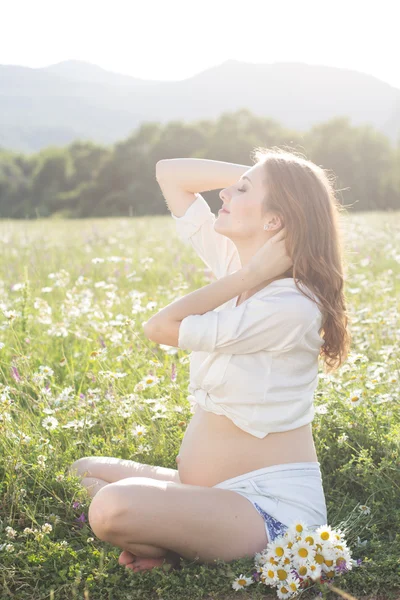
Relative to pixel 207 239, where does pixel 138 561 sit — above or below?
below

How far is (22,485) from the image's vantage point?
3.02 m

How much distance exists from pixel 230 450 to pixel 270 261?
0.75 meters

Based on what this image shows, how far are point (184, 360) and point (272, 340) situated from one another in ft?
5.49

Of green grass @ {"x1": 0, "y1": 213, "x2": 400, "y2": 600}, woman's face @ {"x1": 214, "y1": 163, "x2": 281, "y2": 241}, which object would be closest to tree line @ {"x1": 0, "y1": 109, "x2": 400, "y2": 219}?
green grass @ {"x1": 0, "y1": 213, "x2": 400, "y2": 600}

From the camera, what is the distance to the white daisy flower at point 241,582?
2.40 m

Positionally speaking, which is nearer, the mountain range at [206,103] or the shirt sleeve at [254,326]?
the shirt sleeve at [254,326]

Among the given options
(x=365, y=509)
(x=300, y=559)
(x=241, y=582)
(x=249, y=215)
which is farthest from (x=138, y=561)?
(x=249, y=215)

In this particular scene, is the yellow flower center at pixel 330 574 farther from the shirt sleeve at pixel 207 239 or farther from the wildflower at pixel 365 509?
the shirt sleeve at pixel 207 239

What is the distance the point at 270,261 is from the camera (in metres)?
2.61

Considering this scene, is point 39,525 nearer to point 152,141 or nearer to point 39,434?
point 39,434

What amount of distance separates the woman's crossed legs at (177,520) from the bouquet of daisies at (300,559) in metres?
0.14

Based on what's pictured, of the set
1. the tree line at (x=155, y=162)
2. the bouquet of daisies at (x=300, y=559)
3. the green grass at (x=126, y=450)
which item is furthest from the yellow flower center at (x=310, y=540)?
the tree line at (x=155, y=162)

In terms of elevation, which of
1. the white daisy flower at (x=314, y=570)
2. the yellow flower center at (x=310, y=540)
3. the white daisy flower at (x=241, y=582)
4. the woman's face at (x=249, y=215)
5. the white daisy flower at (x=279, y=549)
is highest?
the woman's face at (x=249, y=215)

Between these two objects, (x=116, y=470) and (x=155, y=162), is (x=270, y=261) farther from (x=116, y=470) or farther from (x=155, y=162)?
(x=155, y=162)
